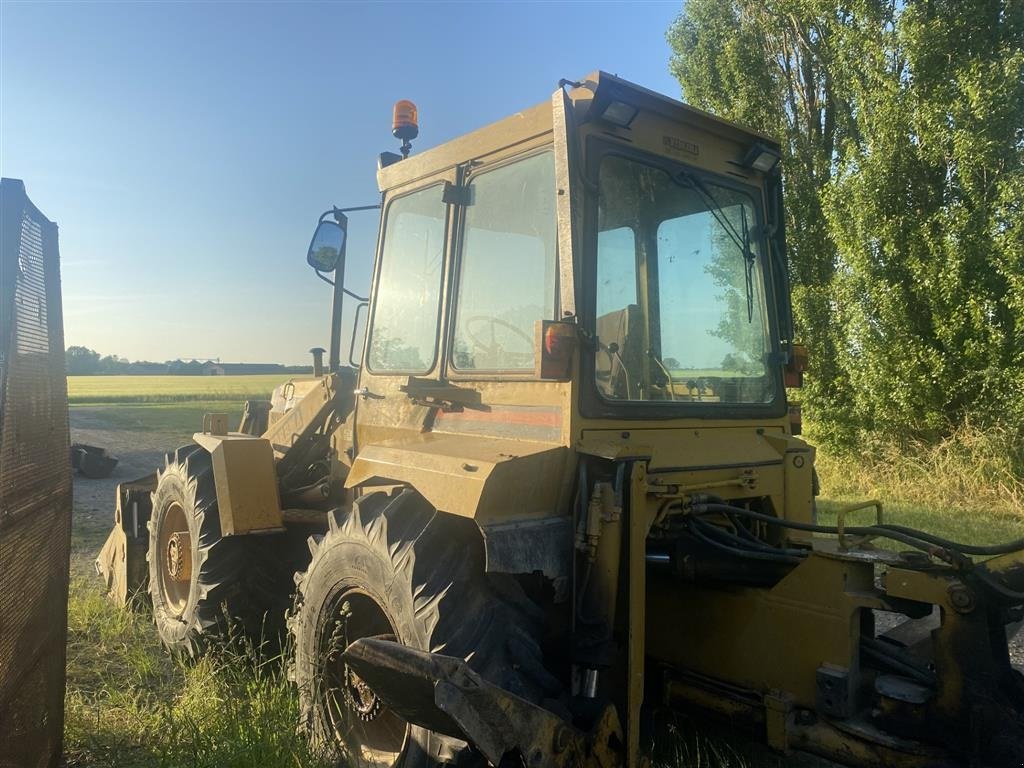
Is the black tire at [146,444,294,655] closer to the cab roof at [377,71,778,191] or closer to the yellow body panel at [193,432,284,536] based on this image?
the yellow body panel at [193,432,284,536]

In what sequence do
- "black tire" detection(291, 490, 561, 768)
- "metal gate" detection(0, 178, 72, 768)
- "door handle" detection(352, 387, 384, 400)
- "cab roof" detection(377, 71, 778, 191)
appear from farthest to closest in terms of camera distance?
"door handle" detection(352, 387, 384, 400) < "cab roof" detection(377, 71, 778, 191) < "black tire" detection(291, 490, 561, 768) < "metal gate" detection(0, 178, 72, 768)

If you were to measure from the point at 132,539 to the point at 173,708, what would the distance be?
2.24m

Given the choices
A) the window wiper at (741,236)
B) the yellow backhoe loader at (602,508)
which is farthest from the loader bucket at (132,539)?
the window wiper at (741,236)

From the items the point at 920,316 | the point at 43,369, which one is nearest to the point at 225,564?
the point at 43,369

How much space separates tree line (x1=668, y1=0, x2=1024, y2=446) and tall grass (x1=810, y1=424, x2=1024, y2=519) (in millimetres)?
260

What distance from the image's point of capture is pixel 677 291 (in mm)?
3494

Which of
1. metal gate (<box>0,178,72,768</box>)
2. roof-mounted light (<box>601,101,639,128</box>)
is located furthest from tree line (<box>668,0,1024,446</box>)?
metal gate (<box>0,178,72,768</box>)

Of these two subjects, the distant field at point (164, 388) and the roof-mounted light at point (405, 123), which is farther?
the distant field at point (164, 388)

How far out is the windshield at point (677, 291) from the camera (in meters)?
3.19

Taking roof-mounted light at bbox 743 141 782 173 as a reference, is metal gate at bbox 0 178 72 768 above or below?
below

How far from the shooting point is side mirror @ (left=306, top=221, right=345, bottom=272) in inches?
166

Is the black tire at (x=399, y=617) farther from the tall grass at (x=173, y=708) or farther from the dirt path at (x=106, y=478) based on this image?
the dirt path at (x=106, y=478)

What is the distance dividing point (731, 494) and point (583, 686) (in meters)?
1.10

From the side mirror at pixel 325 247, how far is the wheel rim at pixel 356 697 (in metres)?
1.77
